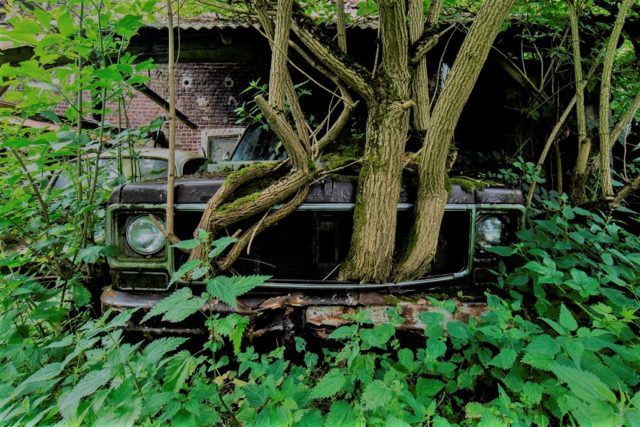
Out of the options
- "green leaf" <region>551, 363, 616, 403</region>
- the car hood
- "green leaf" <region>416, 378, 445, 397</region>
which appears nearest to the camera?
"green leaf" <region>551, 363, 616, 403</region>

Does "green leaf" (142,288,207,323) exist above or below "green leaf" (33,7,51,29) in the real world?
below

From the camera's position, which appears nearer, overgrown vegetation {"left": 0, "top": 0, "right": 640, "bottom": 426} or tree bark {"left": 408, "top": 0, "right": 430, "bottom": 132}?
overgrown vegetation {"left": 0, "top": 0, "right": 640, "bottom": 426}

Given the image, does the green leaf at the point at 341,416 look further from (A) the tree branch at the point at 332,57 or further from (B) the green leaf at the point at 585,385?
(A) the tree branch at the point at 332,57

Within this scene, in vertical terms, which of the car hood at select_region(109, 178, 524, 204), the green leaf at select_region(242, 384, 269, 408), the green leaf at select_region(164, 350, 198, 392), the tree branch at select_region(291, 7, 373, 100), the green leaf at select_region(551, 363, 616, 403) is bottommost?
the green leaf at select_region(242, 384, 269, 408)

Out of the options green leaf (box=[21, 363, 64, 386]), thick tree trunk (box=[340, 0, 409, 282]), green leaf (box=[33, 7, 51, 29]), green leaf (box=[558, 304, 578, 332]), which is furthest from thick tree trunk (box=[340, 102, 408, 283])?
green leaf (box=[33, 7, 51, 29])

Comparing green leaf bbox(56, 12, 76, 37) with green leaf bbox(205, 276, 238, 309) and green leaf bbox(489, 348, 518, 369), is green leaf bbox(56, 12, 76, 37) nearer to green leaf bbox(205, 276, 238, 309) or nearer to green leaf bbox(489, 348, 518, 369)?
green leaf bbox(205, 276, 238, 309)

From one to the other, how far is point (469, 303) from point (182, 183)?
1.62m

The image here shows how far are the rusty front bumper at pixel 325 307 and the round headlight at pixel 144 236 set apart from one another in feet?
0.82

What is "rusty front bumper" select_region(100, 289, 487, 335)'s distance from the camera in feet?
5.07

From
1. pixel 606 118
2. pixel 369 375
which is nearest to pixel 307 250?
pixel 369 375

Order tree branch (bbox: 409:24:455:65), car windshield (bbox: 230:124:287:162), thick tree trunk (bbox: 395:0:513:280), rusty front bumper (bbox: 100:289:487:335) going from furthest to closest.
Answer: car windshield (bbox: 230:124:287:162)
tree branch (bbox: 409:24:455:65)
thick tree trunk (bbox: 395:0:513:280)
rusty front bumper (bbox: 100:289:487:335)

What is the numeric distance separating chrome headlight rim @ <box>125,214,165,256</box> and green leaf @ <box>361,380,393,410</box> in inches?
49.9

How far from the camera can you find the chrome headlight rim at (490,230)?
1925 mm

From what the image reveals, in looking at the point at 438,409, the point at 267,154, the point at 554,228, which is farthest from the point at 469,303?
the point at 267,154
